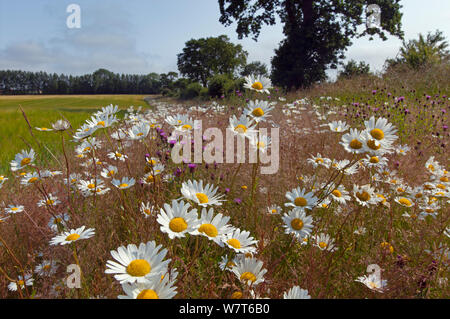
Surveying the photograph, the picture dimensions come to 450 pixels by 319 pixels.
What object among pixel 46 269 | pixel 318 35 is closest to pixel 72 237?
pixel 46 269

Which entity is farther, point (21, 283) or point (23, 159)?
point (23, 159)

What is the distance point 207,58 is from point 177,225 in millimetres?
39432

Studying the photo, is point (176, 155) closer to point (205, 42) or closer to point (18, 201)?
point (18, 201)

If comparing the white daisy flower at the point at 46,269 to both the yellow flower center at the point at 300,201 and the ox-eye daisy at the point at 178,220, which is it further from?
the yellow flower center at the point at 300,201

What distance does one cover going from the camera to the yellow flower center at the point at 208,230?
1.05 metres

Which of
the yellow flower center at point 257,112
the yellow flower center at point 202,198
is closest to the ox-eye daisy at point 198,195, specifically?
the yellow flower center at point 202,198

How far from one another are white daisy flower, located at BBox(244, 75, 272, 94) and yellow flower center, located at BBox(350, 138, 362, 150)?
693 mm

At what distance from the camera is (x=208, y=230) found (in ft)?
3.46

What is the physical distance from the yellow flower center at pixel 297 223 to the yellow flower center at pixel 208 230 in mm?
522

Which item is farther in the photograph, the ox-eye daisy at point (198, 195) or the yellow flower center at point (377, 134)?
the yellow flower center at point (377, 134)

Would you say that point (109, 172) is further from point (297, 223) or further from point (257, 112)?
point (297, 223)
